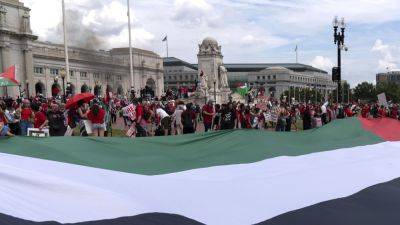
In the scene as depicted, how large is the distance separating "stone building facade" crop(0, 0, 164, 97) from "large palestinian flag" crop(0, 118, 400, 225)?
5818cm

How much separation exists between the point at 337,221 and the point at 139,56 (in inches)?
5318

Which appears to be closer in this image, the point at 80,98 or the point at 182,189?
the point at 182,189

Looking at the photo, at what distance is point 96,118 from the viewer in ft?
47.4

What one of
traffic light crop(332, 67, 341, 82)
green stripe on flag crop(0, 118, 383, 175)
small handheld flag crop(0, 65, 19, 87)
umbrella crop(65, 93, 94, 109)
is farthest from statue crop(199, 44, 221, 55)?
green stripe on flag crop(0, 118, 383, 175)

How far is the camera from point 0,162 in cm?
457

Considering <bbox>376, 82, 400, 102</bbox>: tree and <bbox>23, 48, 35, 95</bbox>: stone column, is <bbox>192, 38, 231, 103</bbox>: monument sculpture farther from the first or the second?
<bbox>376, 82, 400, 102</bbox>: tree

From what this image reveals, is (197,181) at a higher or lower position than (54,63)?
lower

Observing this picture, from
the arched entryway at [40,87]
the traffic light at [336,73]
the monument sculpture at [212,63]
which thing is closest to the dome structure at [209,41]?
the monument sculpture at [212,63]

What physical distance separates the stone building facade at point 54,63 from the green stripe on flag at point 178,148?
2265 inches

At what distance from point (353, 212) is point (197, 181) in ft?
4.75

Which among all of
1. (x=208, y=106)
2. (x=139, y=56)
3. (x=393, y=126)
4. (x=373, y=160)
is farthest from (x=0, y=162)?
(x=139, y=56)

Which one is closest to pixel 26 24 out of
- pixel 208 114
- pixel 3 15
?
pixel 3 15

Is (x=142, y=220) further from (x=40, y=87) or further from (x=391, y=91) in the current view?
(x=391, y=91)

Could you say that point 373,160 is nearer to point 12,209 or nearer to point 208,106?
point 12,209
